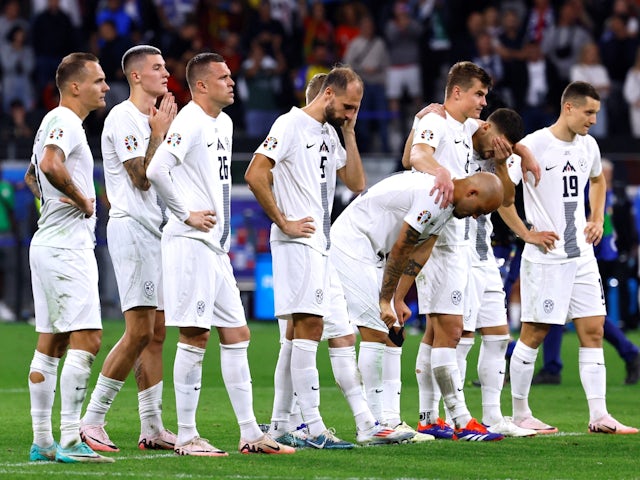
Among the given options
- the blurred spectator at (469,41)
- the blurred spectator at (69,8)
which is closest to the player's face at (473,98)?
the blurred spectator at (469,41)

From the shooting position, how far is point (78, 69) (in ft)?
28.7

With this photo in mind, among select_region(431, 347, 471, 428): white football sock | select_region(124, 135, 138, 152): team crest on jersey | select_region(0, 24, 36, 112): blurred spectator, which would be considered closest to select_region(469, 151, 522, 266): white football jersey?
select_region(431, 347, 471, 428): white football sock

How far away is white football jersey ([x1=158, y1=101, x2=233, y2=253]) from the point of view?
884cm

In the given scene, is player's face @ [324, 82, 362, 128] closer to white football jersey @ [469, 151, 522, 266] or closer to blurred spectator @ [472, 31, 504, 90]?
white football jersey @ [469, 151, 522, 266]

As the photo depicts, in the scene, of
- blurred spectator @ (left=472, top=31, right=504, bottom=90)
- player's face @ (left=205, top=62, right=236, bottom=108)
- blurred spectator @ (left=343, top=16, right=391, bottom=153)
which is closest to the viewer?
player's face @ (left=205, top=62, right=236, bottom=108)

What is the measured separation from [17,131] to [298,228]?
567 inches

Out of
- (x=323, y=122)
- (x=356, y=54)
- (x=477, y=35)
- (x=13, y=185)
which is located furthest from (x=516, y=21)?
(x=323, y=122)

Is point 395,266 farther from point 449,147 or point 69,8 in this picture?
point 69,8

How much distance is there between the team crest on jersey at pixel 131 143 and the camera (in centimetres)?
925

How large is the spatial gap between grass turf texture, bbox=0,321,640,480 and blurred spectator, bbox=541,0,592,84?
10.4 metres

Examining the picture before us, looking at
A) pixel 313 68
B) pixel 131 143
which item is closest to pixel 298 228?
pixel 131 143

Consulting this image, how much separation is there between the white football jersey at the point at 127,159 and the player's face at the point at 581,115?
3.34 meters

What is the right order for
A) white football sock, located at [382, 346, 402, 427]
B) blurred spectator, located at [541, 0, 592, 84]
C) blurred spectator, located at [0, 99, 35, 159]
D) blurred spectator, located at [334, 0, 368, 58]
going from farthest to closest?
1. blurred spectator, located at [334, 0, 368, 58]
2. blurred spectator, located at [541, 0, 592, 84]
3. blurred spectator, located at [0, 99, 35, 159]
4. white football sock, located at [382, 346, 402, 427]

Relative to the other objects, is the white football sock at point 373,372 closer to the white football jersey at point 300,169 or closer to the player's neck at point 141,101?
the white football jersey at point 300,169
